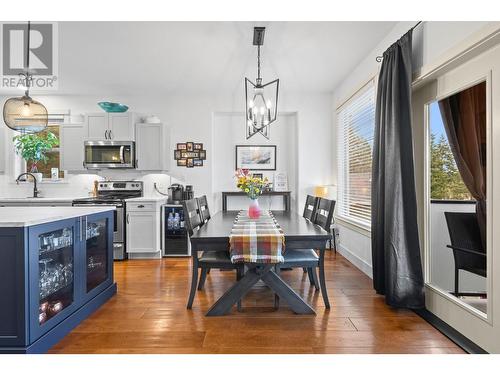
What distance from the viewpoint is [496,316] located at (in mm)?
1813

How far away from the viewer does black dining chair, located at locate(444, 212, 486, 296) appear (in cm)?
212

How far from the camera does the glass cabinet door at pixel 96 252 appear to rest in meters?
2.60

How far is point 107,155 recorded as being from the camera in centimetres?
462

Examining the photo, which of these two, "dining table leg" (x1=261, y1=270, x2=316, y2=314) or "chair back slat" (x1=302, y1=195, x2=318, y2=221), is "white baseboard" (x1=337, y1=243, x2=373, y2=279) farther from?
"dining table leg" (x1=261, y1=270, x2=316, y2=314)

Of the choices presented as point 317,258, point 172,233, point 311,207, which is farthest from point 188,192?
point 317,258

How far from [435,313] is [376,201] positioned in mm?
1035

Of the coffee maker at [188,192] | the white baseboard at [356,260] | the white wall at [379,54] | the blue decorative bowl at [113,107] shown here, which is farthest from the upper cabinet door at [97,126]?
the white baseboard at [356,260]

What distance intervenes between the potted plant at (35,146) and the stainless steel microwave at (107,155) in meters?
0.75

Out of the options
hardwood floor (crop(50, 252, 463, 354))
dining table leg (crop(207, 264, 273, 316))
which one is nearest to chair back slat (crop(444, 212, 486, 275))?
hardwood floor (crop(50, 252, 463, 354))

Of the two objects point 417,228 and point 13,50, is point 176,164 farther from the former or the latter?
point 417,228

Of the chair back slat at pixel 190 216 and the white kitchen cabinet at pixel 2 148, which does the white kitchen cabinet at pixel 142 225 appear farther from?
the white kitchen cabinet at pixel 2 148

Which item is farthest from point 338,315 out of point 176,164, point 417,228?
point 176,164

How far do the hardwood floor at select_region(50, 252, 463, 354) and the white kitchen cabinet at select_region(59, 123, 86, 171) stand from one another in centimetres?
244

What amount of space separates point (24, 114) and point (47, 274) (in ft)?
4.24
